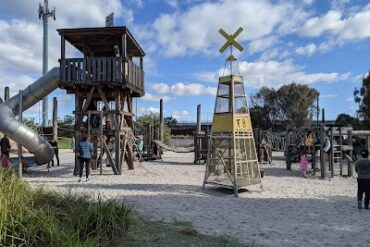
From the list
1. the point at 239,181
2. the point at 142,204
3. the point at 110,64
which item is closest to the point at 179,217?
the point at 142,204

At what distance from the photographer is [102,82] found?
18141mm

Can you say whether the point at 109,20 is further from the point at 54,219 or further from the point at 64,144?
the point at 64,144

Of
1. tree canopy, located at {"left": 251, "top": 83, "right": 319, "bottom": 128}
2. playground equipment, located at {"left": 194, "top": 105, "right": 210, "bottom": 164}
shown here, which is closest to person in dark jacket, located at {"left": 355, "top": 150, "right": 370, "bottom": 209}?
playground equipment, located at {"left": 194, "top": 105, "right": 210, "bottom": 164}

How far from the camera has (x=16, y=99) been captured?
18.6 meters

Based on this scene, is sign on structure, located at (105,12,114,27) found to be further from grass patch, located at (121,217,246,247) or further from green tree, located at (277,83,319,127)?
green tree, located at (277,83,319,127)

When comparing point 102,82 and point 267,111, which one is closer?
point 102,82

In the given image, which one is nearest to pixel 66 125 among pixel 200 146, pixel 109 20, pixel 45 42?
pixel 45 42

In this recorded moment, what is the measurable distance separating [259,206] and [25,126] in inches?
419

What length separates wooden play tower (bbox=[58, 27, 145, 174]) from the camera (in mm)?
18109

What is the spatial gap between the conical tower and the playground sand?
55 centimetres

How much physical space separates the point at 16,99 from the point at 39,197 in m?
12.1

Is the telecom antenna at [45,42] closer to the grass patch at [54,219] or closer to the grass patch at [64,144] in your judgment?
the grass patch at [64,144]

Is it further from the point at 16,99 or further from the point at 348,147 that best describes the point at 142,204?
the point at 348,147

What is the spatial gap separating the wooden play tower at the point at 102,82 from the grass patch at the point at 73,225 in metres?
10.1
